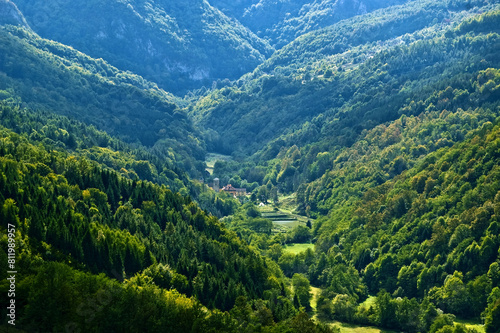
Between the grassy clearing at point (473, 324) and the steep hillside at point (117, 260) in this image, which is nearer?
the steep hillside at point (117, 260)

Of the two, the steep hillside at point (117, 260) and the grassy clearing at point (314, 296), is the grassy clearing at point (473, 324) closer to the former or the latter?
the grassy clearing at point (314, 296)

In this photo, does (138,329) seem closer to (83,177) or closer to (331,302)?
(331,302)

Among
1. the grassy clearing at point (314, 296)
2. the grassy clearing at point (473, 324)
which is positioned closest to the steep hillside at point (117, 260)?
the grassy clearing at point (314, 296)

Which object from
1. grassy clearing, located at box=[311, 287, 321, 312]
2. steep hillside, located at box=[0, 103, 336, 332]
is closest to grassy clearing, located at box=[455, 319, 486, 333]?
grassy clearing, located at box=[311, 287, 321, 312]

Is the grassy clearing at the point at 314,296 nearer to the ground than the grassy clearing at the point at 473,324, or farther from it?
farther from it

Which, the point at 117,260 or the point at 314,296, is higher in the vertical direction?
the point at 314,296

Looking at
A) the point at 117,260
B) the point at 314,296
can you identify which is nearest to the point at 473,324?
the point at 314,296

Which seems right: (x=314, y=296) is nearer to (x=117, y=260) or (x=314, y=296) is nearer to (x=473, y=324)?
(x=473, y=324)

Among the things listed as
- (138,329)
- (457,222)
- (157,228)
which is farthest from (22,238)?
(457,222)

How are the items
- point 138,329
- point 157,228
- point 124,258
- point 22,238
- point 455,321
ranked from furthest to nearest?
1. point 157,228
2. point 455,321
3. point 124,258
4. point 22,238
5. point 138,329

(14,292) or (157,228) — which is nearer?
(14,292)

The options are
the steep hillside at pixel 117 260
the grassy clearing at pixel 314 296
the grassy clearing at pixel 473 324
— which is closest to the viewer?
the steep hillside at pixel 117 260
